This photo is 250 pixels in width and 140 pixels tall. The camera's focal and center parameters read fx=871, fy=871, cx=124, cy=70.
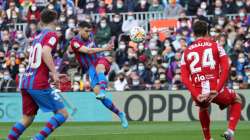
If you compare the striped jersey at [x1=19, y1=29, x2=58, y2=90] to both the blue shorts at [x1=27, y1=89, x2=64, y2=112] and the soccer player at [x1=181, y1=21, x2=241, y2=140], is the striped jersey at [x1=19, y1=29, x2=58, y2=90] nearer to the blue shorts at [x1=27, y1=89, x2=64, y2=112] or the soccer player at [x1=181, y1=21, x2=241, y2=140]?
the blue shorts at [x1=27, y1=89, x2=64, y2=112]

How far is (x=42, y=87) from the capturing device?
1376cm

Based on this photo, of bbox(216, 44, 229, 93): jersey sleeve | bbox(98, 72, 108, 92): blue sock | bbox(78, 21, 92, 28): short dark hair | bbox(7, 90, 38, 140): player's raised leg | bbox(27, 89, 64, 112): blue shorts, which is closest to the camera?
bbox(27, 89, 64, 112): blue shorts

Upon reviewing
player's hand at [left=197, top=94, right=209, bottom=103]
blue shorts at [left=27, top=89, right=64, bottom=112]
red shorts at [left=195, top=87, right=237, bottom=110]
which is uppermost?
blue shorts at [left=27, top=89, right=64, bottom=112]

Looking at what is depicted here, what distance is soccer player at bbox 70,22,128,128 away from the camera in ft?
61.8

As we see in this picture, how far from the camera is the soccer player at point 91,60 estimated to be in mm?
18844

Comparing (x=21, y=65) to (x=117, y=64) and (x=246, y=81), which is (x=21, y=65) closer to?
(x=117, y=64)

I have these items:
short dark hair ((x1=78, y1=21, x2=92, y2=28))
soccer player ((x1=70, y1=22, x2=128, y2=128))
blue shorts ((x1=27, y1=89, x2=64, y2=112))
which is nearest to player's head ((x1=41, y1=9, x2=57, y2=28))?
blue shorts ((x1=27, y1=89, x2=64, y2=112))

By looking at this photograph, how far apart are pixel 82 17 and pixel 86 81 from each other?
14.9 feet

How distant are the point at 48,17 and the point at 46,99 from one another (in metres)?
1.30

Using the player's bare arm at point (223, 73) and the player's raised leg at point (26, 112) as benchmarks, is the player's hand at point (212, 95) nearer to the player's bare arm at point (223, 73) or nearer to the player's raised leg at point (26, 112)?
the player's bare arm at point (223, 73)

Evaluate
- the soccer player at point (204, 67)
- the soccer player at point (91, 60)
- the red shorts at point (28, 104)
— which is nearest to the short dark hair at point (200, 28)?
the soccer player at point (204, 67)

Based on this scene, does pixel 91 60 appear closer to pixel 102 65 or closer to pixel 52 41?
pixel 102 65

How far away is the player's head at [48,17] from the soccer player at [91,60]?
15.6 ft

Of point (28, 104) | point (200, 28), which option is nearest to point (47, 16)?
point (28, 104)
